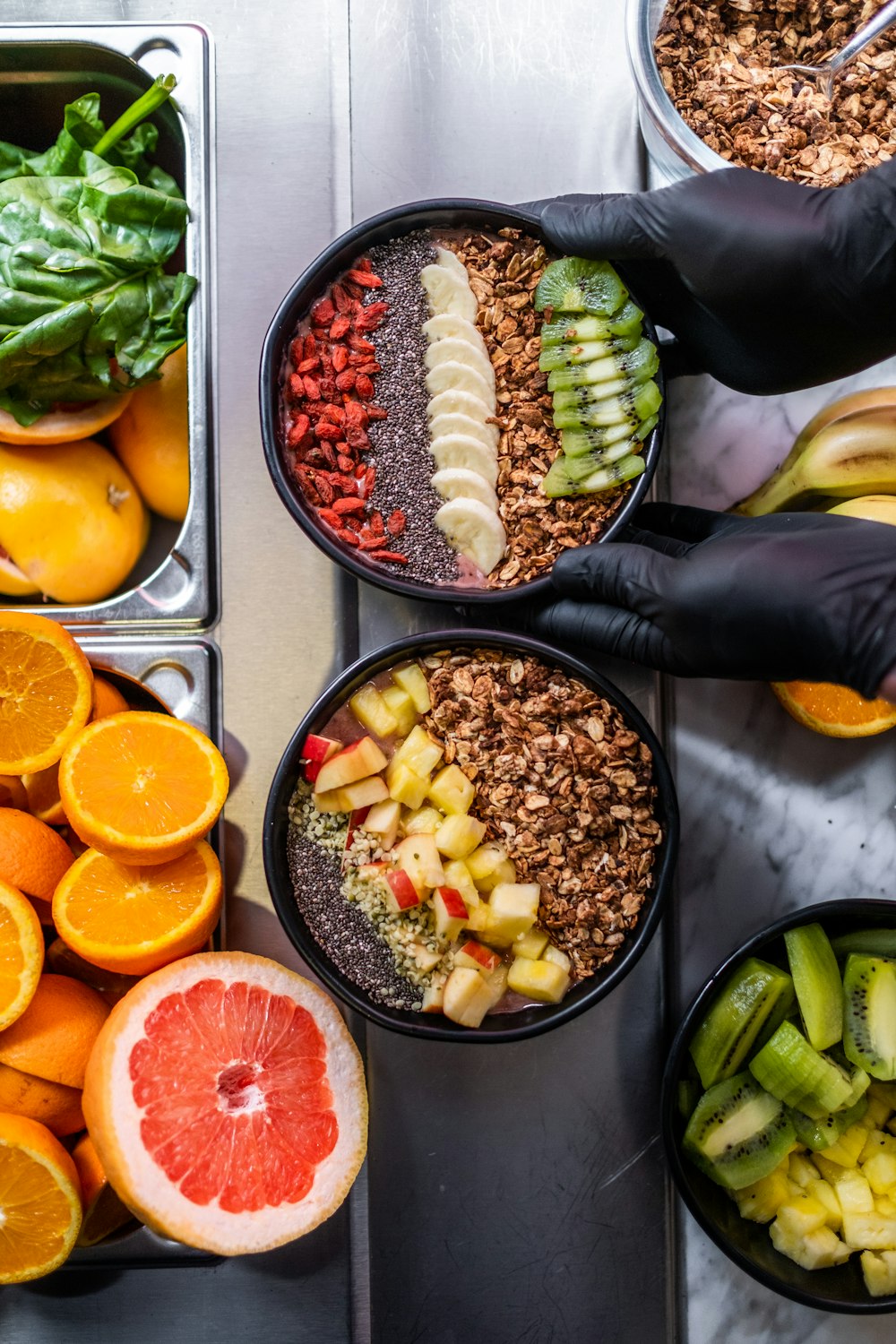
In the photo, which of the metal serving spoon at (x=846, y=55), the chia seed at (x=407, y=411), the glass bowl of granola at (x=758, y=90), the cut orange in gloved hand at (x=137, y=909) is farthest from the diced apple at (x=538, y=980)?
the metal serving spoon at (x=846, y=55)

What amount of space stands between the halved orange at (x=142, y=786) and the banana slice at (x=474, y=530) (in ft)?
1.33

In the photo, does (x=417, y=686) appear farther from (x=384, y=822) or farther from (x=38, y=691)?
(x=38, y=691)

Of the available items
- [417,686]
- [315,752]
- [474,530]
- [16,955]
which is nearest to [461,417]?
[474,530]

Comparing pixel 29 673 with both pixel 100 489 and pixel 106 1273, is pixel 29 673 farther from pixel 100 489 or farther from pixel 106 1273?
pixel 106 1273

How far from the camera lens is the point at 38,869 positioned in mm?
1198

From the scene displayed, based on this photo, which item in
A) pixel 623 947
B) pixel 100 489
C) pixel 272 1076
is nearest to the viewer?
pixel 272 1076

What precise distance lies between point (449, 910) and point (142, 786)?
1.29 ft

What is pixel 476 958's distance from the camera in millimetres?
1243

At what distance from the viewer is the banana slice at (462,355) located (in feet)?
4.18

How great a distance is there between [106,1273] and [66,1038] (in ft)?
1.30

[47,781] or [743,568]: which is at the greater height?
[743,568]

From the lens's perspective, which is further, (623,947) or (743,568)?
(623,947)

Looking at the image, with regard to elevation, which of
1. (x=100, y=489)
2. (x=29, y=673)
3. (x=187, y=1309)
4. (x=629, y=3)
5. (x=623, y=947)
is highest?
(x=629, y=3)

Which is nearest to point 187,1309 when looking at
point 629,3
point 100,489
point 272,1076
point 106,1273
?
point 106,1273
